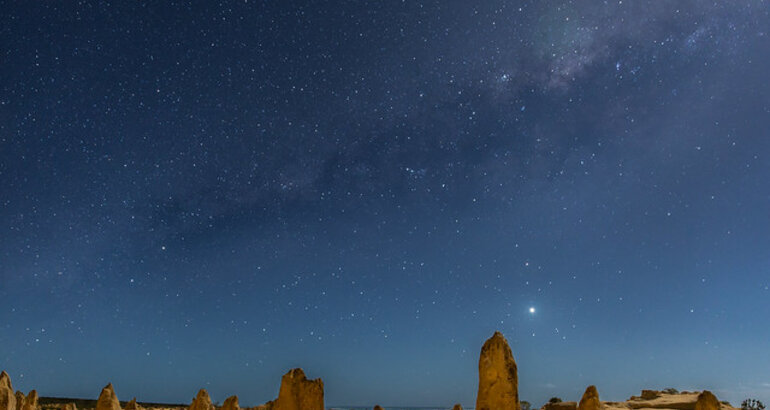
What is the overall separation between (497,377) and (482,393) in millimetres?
780

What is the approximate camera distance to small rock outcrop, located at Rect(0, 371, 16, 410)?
758 inches

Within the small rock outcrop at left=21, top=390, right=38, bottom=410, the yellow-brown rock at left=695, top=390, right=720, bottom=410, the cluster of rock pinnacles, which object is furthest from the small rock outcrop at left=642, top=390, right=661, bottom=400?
the small rock outcrop at left=21, top=390, right=38, bottom=410

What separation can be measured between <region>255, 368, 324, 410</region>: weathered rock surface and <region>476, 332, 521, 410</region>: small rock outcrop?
6440 millimetres

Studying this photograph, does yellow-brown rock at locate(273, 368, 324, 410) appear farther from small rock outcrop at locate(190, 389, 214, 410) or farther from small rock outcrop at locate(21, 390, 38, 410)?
small rock outcrop at locate(21, 390, 38, 410)

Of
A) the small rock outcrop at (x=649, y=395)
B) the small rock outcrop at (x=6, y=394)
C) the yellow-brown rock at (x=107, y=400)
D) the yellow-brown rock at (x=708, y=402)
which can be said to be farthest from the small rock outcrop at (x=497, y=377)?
the small rock outcrop at (x=649, y=395)

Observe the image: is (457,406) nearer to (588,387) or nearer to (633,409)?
(588,387)

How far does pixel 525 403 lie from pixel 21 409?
73.2 meters

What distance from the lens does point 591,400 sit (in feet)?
69.7

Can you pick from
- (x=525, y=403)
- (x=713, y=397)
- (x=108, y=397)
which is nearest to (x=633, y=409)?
(x=713, y=397)

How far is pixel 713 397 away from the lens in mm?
22234

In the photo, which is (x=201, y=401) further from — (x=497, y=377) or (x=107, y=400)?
(x=497, y=377)

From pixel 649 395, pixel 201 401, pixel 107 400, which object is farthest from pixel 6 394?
pixel 649 395

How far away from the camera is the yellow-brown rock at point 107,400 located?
22.0 metres

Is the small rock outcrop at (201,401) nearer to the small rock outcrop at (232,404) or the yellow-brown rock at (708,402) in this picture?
the small rock outcrop at (232,404)
